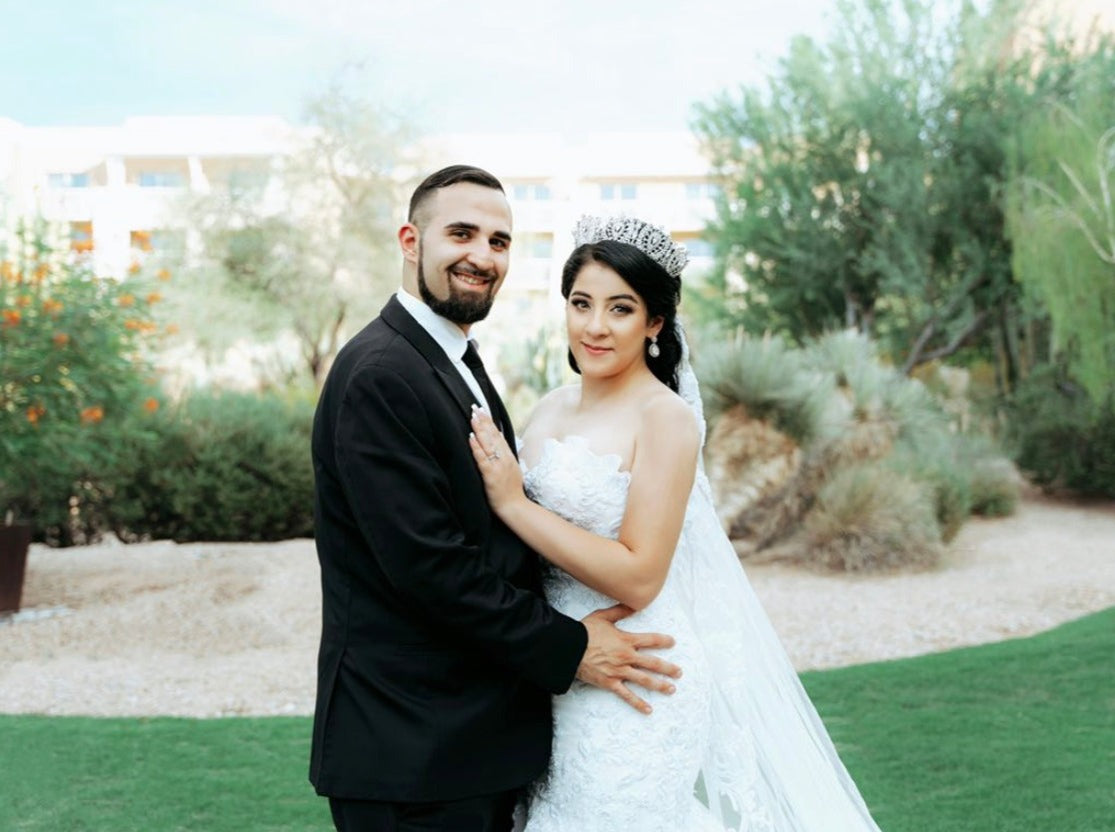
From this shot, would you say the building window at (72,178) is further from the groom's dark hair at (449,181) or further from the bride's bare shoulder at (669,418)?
the bride's bare shoulder at (669,418)

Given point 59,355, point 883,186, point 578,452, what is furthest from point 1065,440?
point 578,452

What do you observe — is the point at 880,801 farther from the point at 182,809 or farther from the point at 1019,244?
the point at 1019,244

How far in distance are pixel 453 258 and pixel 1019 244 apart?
1586cm

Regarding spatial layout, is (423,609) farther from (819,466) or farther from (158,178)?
(158,178)

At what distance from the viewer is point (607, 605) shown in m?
2.70

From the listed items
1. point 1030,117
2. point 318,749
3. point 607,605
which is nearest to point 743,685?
point 607,605

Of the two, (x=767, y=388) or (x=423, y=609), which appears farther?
(x=767, y=388)

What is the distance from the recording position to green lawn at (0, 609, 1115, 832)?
4969 millimetres

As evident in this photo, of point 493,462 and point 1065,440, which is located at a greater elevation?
point 493,462

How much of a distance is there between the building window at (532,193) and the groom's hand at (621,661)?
172 feet

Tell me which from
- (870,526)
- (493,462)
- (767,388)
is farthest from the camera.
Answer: (767,388)

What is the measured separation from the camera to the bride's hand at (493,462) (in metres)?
2.48

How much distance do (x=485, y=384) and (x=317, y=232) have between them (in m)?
25.6

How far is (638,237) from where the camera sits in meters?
2.87
